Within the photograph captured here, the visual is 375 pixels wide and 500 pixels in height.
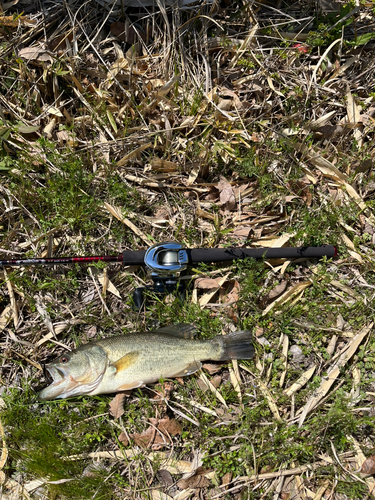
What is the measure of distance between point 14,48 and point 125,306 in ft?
9.80

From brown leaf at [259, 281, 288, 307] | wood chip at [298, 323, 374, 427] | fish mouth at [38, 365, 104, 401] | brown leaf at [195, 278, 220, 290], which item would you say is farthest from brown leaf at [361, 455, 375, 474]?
fish mouth at [38, 365, 104, 401]

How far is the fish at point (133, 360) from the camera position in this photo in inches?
135

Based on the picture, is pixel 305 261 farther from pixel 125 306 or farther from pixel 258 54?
pixel 258 54

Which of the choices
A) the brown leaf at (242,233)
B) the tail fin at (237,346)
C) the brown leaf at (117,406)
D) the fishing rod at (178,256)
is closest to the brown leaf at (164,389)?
the brown leaf at (117,406)

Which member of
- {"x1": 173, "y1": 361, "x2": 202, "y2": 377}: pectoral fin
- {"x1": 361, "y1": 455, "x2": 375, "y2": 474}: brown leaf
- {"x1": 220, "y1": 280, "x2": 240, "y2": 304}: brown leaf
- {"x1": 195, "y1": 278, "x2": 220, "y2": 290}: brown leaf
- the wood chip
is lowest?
{"x1": 361, "y1": 455, "x2": 375, "y2": 474}: brown leaf

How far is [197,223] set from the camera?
13.5 ft

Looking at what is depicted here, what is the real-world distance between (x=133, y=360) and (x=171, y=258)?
1.01m

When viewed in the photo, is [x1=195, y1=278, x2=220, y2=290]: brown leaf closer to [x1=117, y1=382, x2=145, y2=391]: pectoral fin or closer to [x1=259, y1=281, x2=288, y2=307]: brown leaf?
[x1=259, y1=281, x2=288, y2=307]: brown leaf

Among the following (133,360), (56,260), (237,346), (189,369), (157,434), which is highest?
(56,260)

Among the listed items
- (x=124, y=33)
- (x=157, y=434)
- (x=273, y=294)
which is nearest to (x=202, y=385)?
(x=157, y=434)

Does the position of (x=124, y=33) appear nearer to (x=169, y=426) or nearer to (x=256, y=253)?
(x=256, y=253)

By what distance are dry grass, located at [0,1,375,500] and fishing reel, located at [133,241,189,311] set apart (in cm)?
20

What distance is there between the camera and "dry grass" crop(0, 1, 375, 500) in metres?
3.52

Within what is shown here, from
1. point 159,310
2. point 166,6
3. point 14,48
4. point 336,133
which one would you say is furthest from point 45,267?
point 336,133
